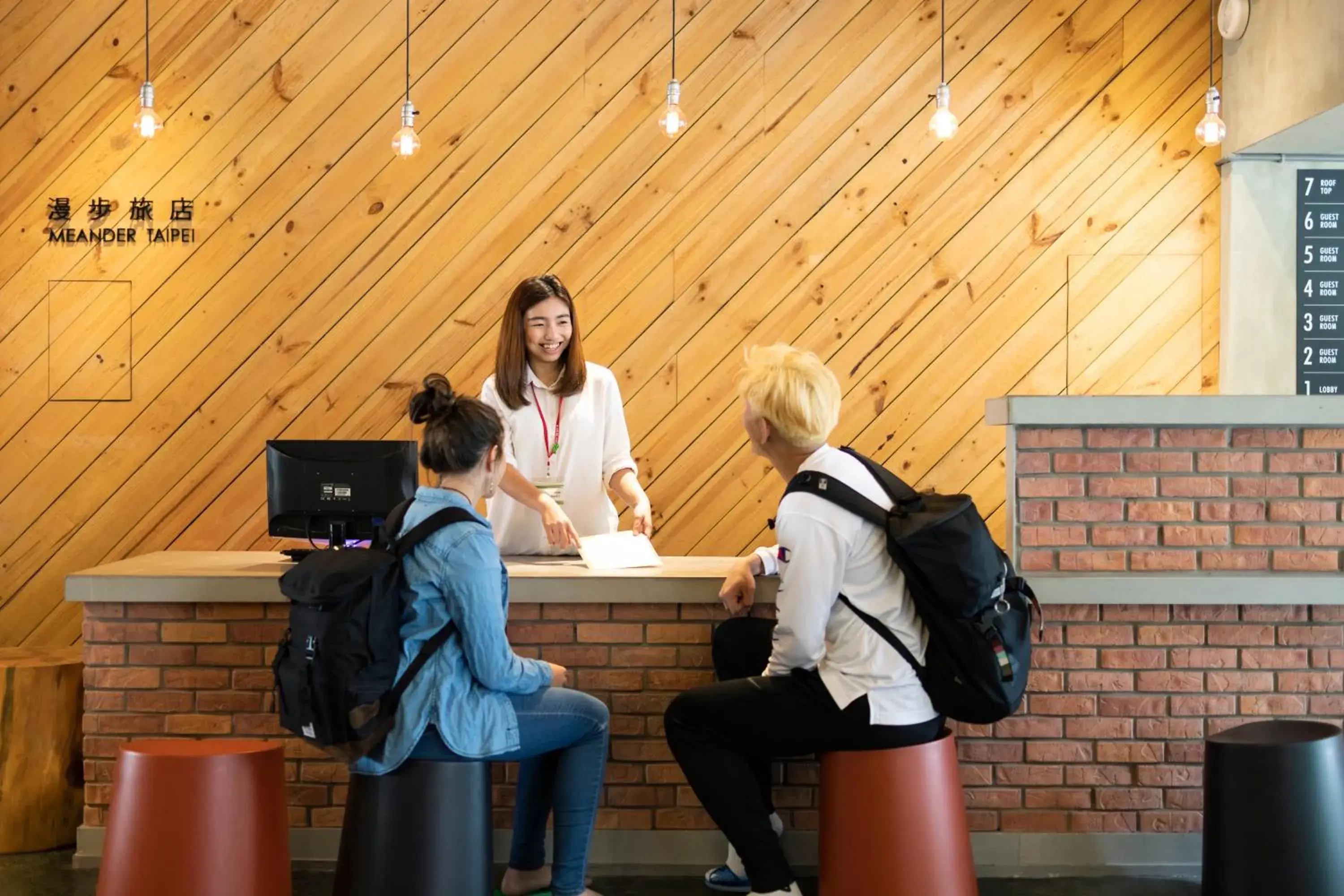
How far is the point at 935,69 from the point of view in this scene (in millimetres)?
5535

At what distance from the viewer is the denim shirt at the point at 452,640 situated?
2840mm

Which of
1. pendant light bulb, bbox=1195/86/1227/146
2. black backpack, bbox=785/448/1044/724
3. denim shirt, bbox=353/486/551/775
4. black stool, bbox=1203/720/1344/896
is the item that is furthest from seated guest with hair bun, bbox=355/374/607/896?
pendant light bulb, bbox=1195/86/1227/146

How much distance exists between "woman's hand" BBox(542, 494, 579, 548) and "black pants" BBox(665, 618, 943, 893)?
758 millimetres

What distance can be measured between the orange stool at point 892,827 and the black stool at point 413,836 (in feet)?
2.72

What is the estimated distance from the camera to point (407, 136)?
15.8 feet

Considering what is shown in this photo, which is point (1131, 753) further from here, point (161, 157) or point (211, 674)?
point (161, 157)

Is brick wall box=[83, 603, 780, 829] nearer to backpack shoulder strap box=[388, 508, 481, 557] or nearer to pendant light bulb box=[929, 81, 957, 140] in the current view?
backpack shoulder strap box=[388, 508, 481, 557]

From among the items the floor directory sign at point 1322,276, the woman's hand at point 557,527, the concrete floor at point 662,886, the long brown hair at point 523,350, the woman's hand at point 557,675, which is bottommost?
the concrete floor at point 662,886

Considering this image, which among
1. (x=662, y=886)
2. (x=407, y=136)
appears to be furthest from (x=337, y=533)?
(x=407, y=136)

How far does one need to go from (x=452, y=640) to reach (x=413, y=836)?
1.42ft

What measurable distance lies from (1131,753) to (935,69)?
122 inches

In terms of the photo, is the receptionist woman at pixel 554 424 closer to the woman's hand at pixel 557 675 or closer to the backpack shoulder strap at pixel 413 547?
the woman's hand at pixel 557 675

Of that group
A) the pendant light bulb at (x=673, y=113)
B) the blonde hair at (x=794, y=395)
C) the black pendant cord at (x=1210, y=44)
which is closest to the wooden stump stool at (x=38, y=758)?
the blonde hair at (x=794, y=395)

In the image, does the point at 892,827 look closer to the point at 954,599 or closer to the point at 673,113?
the point at 954,599
